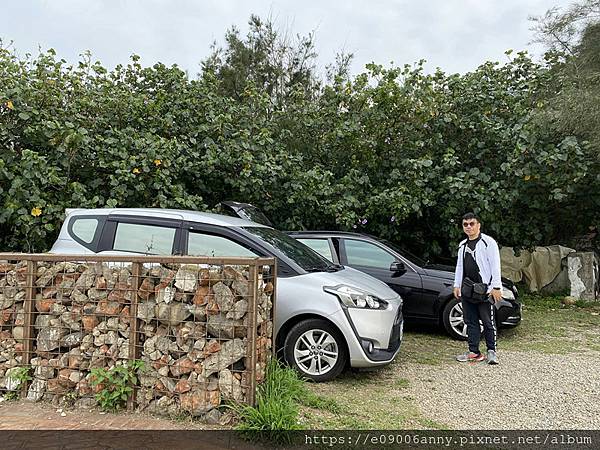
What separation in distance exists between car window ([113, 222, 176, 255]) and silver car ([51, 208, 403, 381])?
0.03ft

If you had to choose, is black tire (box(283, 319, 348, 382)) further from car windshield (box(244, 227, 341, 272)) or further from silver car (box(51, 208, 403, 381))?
car windshield (box(244, 227, 341, 272))

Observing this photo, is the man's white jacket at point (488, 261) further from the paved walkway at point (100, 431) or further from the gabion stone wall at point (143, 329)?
the paved walkway at point (100, 431)

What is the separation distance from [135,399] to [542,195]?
934 centimetres

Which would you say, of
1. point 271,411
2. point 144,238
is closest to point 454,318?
point 271,411

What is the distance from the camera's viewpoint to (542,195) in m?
10.5

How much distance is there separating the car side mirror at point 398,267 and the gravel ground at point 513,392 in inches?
70.6

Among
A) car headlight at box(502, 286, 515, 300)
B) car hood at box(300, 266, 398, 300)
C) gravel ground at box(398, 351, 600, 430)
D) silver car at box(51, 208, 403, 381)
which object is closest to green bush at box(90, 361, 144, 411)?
silver car at box(51, 208, 403, 381)

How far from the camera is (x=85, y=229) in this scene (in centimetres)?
569

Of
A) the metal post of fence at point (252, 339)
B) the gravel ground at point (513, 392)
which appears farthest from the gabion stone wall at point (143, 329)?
the gravel ground at point (513, 392)

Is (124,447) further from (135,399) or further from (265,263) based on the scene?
(265,263)

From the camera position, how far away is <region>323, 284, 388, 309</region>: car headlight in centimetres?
495

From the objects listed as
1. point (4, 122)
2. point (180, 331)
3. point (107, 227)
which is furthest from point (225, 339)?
point (4, 122)

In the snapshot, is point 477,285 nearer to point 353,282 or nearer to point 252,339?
point 353,282

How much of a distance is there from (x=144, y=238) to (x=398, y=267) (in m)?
3.73
